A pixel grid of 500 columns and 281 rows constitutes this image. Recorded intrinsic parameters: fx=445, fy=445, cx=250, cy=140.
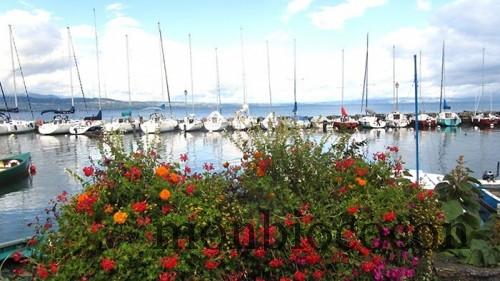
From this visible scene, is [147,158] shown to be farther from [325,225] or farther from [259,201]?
[325,225]

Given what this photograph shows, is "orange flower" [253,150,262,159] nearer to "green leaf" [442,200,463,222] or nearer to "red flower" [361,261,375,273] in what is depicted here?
"red flower" [361,261,375,273]

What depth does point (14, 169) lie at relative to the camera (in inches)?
999

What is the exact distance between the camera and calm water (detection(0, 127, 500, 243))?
66.0 feet

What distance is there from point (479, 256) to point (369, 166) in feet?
4.30

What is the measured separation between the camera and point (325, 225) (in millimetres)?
3854

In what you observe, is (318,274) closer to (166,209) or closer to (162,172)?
(166,209)

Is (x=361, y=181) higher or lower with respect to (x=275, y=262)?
higher

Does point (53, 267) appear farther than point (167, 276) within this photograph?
Yes

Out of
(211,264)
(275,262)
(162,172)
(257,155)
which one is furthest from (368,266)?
(162,172)

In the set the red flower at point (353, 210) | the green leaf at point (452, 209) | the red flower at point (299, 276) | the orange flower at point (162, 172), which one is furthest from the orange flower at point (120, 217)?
the green leaf at point (452, 209)

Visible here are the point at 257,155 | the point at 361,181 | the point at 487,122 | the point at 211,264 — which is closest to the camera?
the point at 211,264

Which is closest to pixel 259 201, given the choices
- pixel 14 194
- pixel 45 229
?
pixel 45 229

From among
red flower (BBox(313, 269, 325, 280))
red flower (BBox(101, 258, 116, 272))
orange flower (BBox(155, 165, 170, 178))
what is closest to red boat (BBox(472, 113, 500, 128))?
red flower (BBox(313, 269, 325, 280))

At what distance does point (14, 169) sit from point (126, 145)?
1902 centimetres
